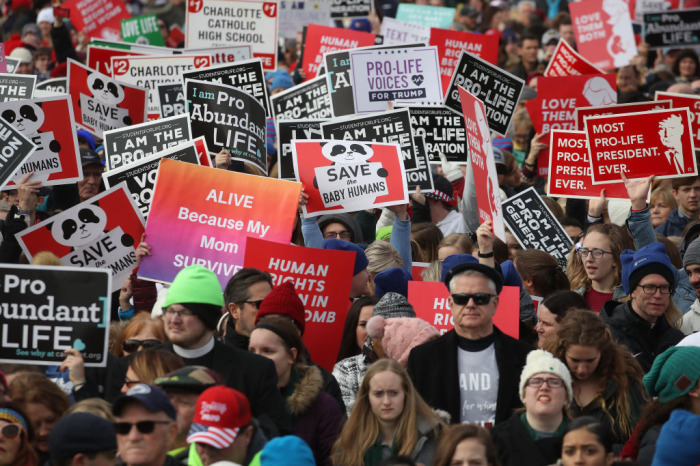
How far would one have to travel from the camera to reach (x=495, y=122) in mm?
13438

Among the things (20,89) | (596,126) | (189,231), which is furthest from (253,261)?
(20,89)

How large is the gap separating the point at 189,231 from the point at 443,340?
289cm

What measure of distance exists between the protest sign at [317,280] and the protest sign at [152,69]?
578 cm

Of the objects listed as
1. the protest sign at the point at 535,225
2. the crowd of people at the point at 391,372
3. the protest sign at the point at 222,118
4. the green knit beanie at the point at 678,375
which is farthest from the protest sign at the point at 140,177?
the green knit beanie at the point at 678,375

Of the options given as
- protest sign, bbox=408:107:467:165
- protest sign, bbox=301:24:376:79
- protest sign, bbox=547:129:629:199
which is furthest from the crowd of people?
protest sign, bbox=301:24:376:79

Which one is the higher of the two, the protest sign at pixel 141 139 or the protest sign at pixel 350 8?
the protest sign at pixel 350 8

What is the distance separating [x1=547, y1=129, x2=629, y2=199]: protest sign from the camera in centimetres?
1220

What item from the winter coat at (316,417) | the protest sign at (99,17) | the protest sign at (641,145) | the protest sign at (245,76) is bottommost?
the winter coat at (316,417)

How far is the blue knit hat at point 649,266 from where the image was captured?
8.62 metres

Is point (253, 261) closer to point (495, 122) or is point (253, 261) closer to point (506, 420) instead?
point (506, 420)

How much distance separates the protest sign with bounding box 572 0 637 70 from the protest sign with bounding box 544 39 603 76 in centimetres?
315

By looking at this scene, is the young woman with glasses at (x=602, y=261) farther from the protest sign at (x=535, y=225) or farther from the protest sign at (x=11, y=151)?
the protest sign at (x=11, y=151)

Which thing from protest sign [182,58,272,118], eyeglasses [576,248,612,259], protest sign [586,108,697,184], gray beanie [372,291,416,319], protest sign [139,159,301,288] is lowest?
gray beanie [372,291,416,319]

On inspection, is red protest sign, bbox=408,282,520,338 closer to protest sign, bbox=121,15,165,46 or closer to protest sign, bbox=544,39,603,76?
protest sign, bbox=544,39,603,76
